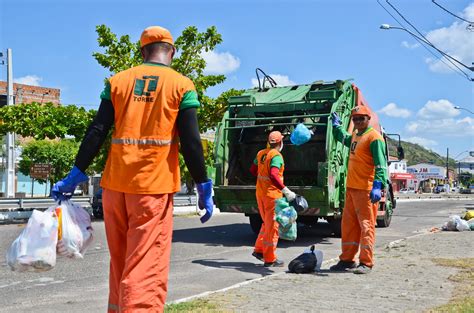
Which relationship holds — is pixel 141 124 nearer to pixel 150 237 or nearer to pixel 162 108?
pixel 162 108

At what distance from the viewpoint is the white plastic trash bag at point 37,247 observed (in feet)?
10.4

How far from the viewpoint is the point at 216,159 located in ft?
33.7

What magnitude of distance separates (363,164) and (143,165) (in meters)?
4.05

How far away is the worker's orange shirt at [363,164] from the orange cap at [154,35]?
3.79 metres

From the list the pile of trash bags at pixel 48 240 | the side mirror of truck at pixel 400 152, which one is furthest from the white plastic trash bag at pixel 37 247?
the side mirror of truck at pixel 400 152

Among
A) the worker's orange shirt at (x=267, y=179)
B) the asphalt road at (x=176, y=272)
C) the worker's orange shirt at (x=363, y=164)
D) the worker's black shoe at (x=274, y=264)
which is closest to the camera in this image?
the asphalt road at (x=176, y=272)

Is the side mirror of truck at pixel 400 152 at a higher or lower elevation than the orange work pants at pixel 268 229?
higher

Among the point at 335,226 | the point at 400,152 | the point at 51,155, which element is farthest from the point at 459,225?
the point at 51,155

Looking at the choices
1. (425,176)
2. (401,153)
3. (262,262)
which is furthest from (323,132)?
(425,176)

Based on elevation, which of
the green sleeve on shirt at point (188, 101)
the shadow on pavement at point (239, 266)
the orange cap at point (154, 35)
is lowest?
the shadow on pavement at point (239, 266)

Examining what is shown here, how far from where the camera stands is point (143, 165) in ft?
10.6

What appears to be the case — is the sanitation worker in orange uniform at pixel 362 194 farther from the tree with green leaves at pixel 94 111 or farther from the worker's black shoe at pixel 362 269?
the tree with green leaves at pixel 94 111

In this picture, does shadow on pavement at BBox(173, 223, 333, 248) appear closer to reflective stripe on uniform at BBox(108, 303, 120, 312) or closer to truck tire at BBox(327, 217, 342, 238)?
truck tire at BBox(327, 217, 342, 238)

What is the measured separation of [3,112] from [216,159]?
24.5 feet
